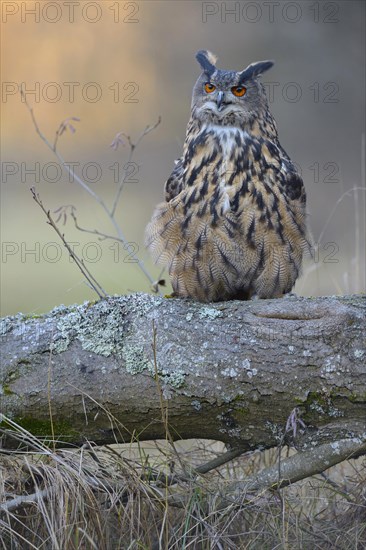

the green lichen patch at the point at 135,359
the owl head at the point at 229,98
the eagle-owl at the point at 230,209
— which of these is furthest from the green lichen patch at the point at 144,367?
the owl head at the point at 229,98

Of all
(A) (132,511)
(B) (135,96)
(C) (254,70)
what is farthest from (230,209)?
(B) (135,96)

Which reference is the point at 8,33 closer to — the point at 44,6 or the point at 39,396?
the point at 44,6

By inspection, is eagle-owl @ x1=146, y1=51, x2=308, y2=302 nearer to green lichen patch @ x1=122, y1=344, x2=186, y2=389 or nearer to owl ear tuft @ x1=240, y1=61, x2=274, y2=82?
owl ear tuft @ x1=240, y1=61, x2=274, y2=82

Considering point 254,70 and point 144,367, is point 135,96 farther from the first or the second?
point 144,367

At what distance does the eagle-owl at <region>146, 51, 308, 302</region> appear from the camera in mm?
3104

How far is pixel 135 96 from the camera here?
954cm

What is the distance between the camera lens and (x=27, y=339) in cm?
270

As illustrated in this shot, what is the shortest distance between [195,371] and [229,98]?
1.31 metres

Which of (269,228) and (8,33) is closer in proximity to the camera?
(269,228)

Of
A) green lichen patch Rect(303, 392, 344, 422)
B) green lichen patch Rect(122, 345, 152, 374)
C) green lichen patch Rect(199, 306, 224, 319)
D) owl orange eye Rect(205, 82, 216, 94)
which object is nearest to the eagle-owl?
owl orange eye Rect(205, 82, 216, 94)

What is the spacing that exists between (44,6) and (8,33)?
63 cm

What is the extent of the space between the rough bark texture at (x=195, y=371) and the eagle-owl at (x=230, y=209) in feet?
1.43

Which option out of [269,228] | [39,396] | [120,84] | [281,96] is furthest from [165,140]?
Answer: [39,396]

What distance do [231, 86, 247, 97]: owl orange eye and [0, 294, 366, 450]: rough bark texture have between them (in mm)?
1064
